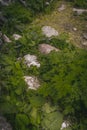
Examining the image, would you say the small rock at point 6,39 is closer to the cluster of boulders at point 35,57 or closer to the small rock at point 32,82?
the cluster of boulders at point 35,57

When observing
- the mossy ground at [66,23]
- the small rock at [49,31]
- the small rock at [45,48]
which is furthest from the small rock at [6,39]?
the mossy ground at [66,23]

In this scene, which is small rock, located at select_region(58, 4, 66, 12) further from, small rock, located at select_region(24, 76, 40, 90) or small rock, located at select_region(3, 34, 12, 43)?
small rock, located at select_region(24, 76, 40, 90)

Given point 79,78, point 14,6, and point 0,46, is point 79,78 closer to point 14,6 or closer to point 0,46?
point 0,46

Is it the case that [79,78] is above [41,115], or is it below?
above

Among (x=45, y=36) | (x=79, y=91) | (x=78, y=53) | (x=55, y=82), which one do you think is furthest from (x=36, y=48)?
(x=79, y=91)

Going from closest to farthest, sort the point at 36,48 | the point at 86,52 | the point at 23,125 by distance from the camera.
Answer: the point at 23,125 → the point at 86,52 → the point at 36,48

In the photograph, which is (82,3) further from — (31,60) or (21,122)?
(21,122)
